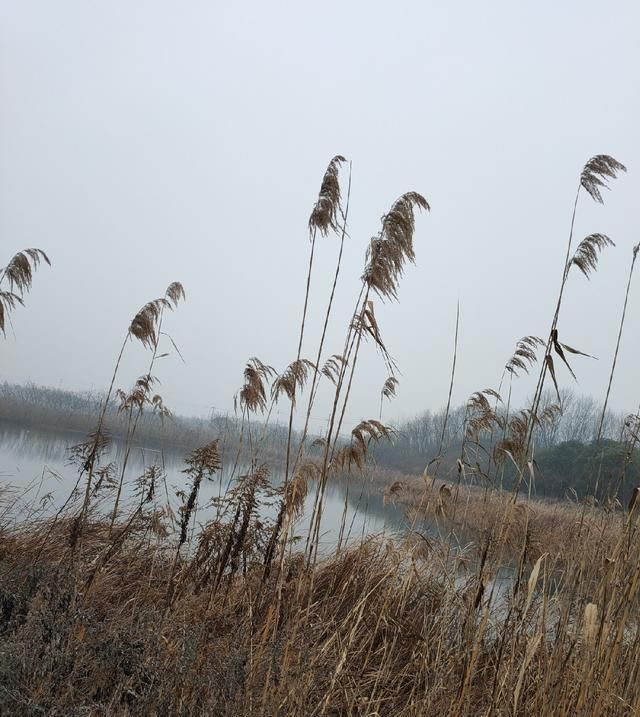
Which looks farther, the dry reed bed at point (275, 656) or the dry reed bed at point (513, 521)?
the dry reed bed at point (513, 521)

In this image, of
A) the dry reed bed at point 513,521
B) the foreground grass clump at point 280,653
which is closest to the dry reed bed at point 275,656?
the foreground grass clump at point 280,653

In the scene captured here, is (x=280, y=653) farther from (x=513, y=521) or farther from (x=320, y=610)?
(x=513, y=521)

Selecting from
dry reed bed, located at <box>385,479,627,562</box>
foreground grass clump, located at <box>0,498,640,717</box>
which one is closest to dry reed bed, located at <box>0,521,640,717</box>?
foreground grass clump, located at <box>0,498,640,717</box>

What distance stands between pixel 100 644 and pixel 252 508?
1.08 m

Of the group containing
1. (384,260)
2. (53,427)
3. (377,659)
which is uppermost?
(384,260)

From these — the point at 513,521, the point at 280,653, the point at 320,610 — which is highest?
the point at 513,521

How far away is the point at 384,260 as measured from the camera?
281 cm

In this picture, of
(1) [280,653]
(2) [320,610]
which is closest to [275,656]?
(1) [280,653]

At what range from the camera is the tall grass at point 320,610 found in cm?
194

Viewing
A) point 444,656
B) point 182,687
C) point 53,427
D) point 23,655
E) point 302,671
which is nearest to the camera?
point 23,655

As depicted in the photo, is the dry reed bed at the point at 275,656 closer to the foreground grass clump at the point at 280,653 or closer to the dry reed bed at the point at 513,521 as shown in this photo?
the foreground grass clump at the point at 280,653

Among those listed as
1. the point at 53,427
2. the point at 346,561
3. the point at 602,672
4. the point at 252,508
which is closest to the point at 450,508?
the point at 346,561

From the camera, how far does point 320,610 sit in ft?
12.7

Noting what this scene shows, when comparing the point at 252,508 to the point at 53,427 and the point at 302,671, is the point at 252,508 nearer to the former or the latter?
the point at 302,671
